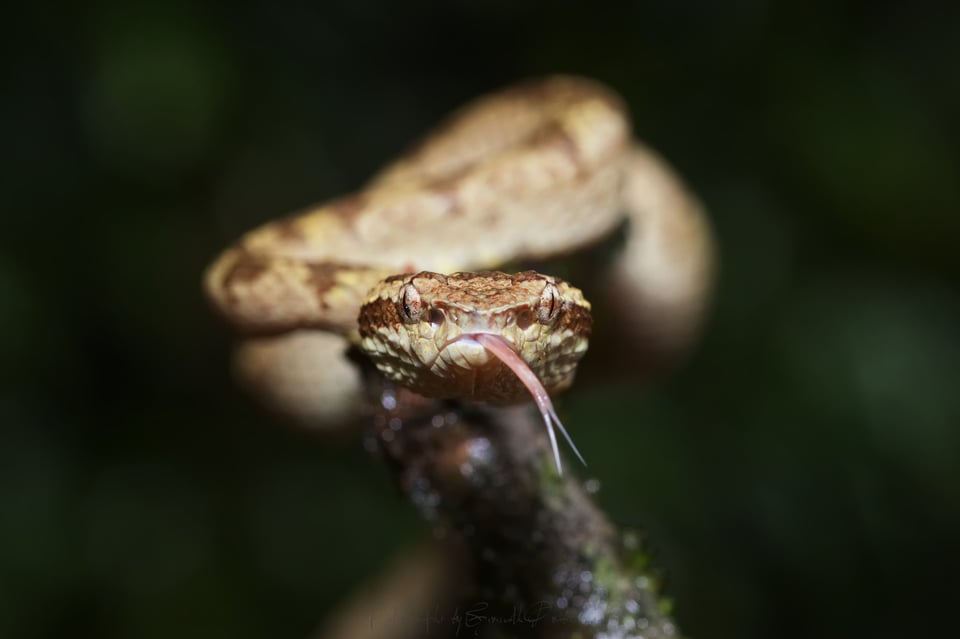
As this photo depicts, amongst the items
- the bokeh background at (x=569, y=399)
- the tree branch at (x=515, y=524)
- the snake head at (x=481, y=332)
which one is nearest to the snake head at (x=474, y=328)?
the snake head at (x=481, y=332)

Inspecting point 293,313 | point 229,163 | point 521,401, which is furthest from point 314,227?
point 229,163

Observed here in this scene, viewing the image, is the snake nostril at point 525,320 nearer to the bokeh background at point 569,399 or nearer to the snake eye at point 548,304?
the snake eye at point 548,304

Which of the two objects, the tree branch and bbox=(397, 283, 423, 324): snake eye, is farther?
the tree branch

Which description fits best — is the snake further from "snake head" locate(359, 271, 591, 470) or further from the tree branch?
the tree branch

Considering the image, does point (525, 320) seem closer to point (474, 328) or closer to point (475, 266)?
point (474, 328)

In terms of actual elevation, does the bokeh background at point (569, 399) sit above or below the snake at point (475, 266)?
below

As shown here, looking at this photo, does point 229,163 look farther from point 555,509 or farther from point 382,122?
point 555,509

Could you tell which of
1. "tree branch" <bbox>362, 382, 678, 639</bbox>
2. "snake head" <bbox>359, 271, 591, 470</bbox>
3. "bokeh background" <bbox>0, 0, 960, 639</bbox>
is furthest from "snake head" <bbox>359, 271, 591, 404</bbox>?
"bokeh background" <bbox>0, 0, 960, 639</bbox>
